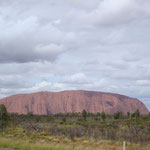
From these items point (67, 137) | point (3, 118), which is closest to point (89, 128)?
point (3, 118)

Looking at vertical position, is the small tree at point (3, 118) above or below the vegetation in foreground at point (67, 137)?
above

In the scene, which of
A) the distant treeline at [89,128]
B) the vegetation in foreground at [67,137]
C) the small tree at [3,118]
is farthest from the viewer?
the small tree at [3,118]

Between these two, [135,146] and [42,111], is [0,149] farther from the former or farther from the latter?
[42,111]

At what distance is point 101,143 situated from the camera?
2616 centimetres

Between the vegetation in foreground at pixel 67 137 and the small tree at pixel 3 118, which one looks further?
the small tree at pixel 3 118

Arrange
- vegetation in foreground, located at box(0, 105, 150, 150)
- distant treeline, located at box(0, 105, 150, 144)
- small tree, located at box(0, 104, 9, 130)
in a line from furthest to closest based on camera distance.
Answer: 1. small tree, located at box(0, 104, 9, 130)
2. distant treeline, located at box(0, 105, 150, 144)
3. vegetation in foreground, located at box(0, 105, 150, 150)

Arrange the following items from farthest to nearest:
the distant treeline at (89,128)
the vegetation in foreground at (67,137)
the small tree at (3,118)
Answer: the small tree at (3,118), the distant treeline at (89,128), the vegetation in foreground at (67,137)

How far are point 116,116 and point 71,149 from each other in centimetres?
8014

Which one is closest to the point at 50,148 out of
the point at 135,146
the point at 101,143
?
the point at 101,143

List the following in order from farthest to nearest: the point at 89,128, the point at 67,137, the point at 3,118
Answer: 1. the point at 89,128
2. the point at 3,118
3. the point at 67,137

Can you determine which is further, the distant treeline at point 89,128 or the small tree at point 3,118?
the small tree at point 3,118

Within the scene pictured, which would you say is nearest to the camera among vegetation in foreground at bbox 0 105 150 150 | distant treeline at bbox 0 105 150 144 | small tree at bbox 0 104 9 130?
vegetation in foreground at bbox 0 105 150 150

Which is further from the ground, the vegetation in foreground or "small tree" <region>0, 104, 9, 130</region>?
"small tree" <region>0, 104, 9, 130</region>

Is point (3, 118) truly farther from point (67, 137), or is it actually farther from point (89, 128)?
point (67, 137)
